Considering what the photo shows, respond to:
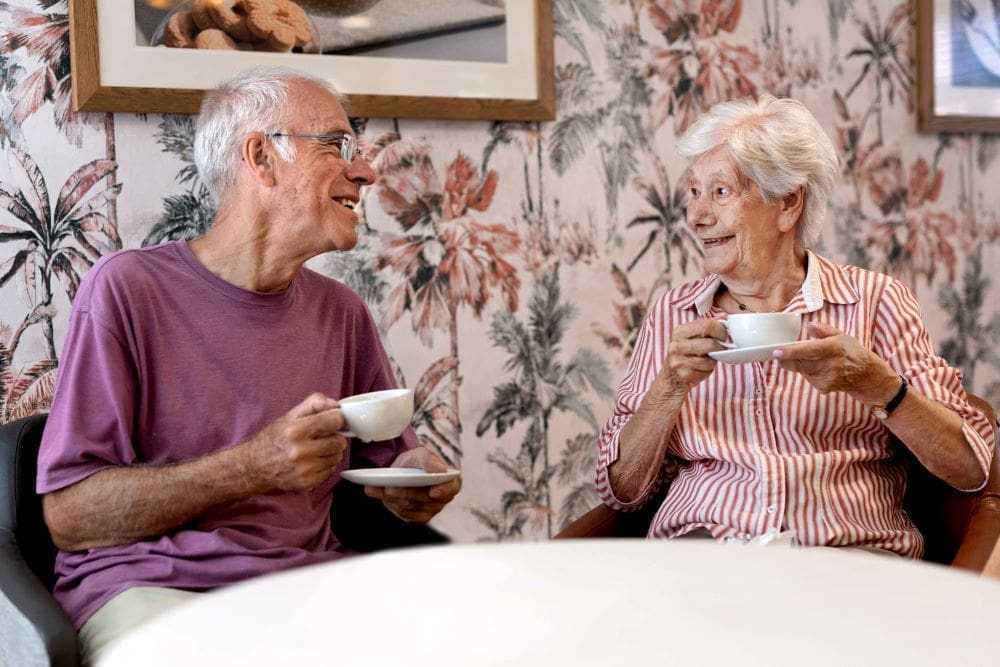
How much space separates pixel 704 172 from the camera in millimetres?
1909

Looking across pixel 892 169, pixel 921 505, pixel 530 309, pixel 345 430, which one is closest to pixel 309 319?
pixel 345 430

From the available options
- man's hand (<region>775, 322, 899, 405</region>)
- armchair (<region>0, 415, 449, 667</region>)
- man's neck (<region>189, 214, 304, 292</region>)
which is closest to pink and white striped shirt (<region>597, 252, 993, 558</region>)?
man's hand (<region>775, 322, 899, 405</region>)

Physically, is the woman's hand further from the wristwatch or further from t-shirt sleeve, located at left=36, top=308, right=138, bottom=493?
t-shirt sleeve, located at left=36, top=308, right=138, bottom=493

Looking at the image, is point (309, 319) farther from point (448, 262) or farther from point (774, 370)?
point (774, 370)

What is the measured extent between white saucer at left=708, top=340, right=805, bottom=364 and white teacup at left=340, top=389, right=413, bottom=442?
451mm

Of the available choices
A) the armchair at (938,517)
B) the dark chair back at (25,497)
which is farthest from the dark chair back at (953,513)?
the dark chair back at (25,497)

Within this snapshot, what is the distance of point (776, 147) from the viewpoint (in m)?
1.88

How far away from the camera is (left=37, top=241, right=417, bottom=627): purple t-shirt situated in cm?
155

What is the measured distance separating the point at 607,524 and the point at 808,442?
1.21ft

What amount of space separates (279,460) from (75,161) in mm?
814

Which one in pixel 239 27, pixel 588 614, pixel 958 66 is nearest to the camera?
pixel 588 614

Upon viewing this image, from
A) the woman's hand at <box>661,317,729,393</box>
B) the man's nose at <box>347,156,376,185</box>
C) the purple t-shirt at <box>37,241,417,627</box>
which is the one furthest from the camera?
the man's nose at <box>347,156,376,185</box>

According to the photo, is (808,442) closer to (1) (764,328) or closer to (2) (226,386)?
(1) (764,328)

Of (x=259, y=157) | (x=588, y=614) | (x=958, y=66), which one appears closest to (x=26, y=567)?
(x=259, y=157)
